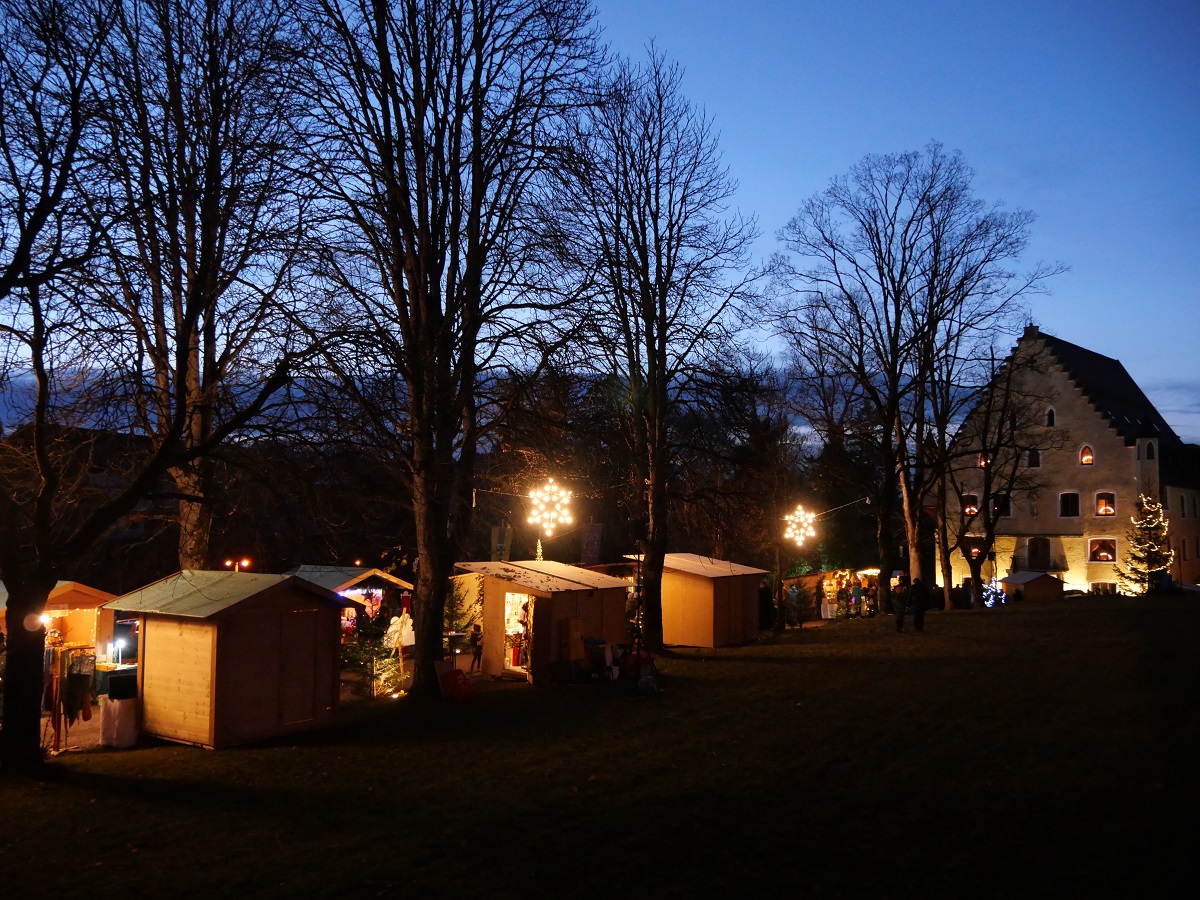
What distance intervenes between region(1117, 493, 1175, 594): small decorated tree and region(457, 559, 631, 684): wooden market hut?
31.7 meters

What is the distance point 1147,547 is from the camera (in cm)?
4119

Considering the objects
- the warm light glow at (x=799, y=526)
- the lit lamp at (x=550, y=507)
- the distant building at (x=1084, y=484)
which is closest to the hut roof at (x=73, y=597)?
the lit lamp at (x=550, y=507)

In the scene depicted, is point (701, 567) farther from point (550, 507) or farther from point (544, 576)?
point (550, 507)

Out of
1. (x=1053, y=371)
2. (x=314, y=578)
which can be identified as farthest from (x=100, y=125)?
(x=1053, y=371)

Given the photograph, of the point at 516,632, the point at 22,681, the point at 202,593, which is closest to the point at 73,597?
the point at 202,593

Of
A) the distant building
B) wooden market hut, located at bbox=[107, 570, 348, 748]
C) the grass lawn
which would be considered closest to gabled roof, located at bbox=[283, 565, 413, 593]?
the grass lawn

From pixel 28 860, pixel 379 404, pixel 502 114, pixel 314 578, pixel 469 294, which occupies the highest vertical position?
pixel 502 114

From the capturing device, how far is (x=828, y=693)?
1540 cm

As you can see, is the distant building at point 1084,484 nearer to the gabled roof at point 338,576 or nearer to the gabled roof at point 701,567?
the gabled roof at point 701,567

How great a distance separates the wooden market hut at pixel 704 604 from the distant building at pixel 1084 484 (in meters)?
24.9

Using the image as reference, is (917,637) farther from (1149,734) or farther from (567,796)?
(567,796)

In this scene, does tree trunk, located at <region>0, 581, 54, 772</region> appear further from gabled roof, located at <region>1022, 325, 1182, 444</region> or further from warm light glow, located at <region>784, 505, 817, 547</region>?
gabled roof, located at <region>1022, 325, 1182, 444</region>

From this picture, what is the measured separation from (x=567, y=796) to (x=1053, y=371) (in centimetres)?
4708

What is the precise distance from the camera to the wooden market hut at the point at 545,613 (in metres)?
18.5
